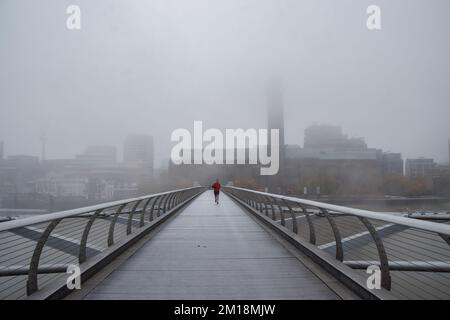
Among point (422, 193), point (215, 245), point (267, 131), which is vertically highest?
point (267, 131)

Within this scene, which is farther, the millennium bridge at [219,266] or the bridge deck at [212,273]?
the bridge deck at [212,273]

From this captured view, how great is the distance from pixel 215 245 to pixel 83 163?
10295 centimetres

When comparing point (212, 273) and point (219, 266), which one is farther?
point (219, 266)

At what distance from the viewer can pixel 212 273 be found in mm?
4648

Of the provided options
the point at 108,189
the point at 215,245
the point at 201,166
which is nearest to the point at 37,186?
the point at 108,189

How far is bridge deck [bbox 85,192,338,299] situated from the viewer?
380 cm

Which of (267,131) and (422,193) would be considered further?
(267,131)

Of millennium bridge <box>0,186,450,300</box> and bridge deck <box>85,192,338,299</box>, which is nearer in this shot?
millennium bridge <box>0,186,450,300</box>

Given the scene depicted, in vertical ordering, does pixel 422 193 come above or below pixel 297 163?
below

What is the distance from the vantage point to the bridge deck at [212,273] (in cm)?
380

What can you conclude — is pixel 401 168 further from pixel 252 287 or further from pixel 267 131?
pixel 252 287

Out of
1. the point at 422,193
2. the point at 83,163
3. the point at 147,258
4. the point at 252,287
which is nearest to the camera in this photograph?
the point at 252,287
